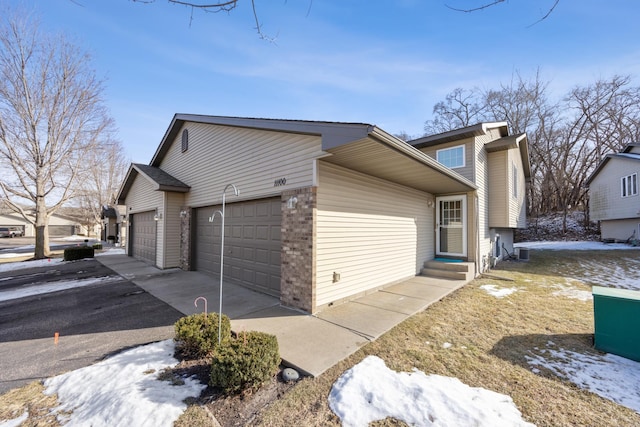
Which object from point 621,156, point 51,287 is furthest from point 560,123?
point 51,287

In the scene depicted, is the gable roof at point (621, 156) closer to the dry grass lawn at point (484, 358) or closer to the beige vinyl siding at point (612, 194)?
the beige vinyl siding at point (612, 194)

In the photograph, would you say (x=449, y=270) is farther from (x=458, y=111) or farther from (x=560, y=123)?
(x=560, y=123)

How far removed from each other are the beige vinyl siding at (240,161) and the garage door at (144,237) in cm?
268

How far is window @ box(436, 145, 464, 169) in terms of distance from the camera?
9.42 metres

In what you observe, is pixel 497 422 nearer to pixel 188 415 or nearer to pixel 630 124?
pixel 188 415

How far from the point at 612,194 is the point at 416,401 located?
23.2m

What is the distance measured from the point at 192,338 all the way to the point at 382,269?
190 inches

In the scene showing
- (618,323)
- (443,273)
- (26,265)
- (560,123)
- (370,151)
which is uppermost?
(560,123)

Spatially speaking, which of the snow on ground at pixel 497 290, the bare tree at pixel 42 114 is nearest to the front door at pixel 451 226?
the snow on ground at pixel 497 290

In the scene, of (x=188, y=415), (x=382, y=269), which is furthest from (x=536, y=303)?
(x=188, y=415)

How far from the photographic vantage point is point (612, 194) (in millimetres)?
16828

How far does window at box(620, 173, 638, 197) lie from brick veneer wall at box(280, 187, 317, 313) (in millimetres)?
21255

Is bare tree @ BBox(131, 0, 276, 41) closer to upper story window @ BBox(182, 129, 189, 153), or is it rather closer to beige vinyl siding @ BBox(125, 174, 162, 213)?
upper story window @ BBox(182, 129, 189, 153)

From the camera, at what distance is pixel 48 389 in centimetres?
302
